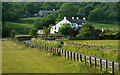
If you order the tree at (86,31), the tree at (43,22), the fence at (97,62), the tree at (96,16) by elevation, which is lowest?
the fence at (97,62)

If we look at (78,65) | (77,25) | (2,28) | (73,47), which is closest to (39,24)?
(77,25)

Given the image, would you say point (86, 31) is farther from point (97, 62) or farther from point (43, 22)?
point (97, 62)

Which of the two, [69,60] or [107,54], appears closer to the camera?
[107,54]

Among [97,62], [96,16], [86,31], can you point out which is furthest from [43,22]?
[97,62]

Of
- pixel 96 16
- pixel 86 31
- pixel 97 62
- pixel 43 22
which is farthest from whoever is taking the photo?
pixel 96 16

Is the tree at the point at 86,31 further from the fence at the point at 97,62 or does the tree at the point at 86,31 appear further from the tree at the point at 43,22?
the fence at the point at 97,62

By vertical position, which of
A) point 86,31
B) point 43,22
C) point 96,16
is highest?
point 96,16

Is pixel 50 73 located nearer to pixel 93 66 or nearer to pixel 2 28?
pixel 93 66

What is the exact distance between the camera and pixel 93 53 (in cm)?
2753

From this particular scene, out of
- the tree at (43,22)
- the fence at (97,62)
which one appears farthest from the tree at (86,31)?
the fence at (97,62)

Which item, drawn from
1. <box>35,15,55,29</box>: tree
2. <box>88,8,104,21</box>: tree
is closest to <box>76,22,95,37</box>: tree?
<box>35,15,55,29</box>: tree

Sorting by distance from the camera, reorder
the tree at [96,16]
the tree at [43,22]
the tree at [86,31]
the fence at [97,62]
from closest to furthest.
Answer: the fence at [97,62] < the tree at [86,31] < the tree at [43,22] < the tree at [96,16]

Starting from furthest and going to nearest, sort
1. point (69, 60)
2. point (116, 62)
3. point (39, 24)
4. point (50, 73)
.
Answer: point (39, 24), point (69, 60), point (50, 73), point (116, 62)

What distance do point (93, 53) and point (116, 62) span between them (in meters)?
6.66
